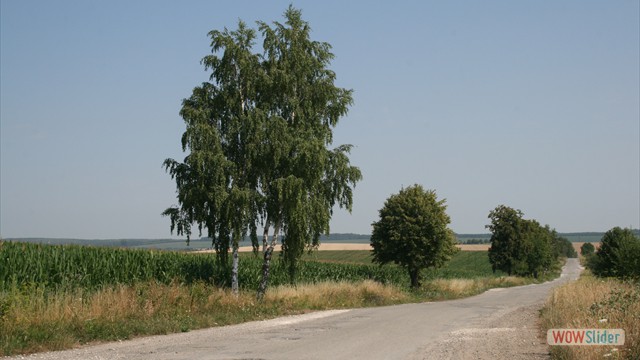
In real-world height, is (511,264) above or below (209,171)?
below

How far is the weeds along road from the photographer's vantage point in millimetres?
12242

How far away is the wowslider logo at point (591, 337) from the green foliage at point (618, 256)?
25077 mm

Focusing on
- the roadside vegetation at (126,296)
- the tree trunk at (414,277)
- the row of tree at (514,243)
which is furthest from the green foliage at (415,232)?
the row of tree at (514,243)

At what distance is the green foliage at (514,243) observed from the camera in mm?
72062

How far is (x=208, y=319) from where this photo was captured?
18.0 meters

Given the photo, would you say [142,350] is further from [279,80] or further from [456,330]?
[279,80]

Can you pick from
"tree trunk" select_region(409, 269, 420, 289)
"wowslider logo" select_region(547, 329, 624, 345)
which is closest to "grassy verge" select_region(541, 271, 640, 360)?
"wowslider logo" select_region(547, 329, 624, 345)

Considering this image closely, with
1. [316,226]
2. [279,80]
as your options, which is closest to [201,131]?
[279,80]

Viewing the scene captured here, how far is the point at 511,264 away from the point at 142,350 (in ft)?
215

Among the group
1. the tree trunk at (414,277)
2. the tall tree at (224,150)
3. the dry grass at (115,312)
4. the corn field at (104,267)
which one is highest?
the tall tree at (224,150)

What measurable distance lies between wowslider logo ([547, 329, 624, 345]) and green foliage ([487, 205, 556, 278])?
61997 millimetres

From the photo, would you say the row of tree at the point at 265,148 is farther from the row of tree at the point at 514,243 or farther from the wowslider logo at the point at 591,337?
the row of tree at the point at 514,243

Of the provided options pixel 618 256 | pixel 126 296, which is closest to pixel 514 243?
pixel 618 256

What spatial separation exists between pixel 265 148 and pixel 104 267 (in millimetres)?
7928
